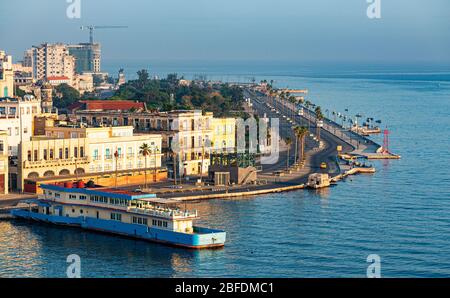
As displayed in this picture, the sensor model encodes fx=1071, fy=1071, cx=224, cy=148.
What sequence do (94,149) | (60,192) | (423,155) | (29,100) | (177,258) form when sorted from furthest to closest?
(423,155)
(29,100)
(94,149)
(60,192)
(177,258)

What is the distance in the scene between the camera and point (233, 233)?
136ft

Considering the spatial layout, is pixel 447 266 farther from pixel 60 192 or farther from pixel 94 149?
pixel 94 149

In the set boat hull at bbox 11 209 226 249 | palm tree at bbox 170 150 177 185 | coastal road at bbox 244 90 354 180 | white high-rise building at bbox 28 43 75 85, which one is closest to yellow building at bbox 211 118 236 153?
coastal road at bbox 244 90 354 180

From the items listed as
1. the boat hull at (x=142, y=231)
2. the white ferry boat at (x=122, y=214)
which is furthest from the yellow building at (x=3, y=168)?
the boat hull at (x=142, y=231)

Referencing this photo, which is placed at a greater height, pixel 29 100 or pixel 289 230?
pixel 29 100

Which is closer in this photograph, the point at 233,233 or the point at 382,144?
the point at 233,233

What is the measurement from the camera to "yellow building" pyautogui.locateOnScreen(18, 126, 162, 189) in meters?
51.2

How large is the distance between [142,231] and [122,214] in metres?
1.69

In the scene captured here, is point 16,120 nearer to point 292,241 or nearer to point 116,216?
point 116,216

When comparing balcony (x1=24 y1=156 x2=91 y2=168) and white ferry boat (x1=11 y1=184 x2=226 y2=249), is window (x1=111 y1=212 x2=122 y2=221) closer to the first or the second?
white ferry boat (x1=11 y1=184 x2=226 y2=249)

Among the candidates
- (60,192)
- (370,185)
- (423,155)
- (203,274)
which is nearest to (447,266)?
(203,274)

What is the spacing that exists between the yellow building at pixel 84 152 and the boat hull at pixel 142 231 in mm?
6336

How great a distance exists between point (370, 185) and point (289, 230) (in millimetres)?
16025

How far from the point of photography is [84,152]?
176ft
